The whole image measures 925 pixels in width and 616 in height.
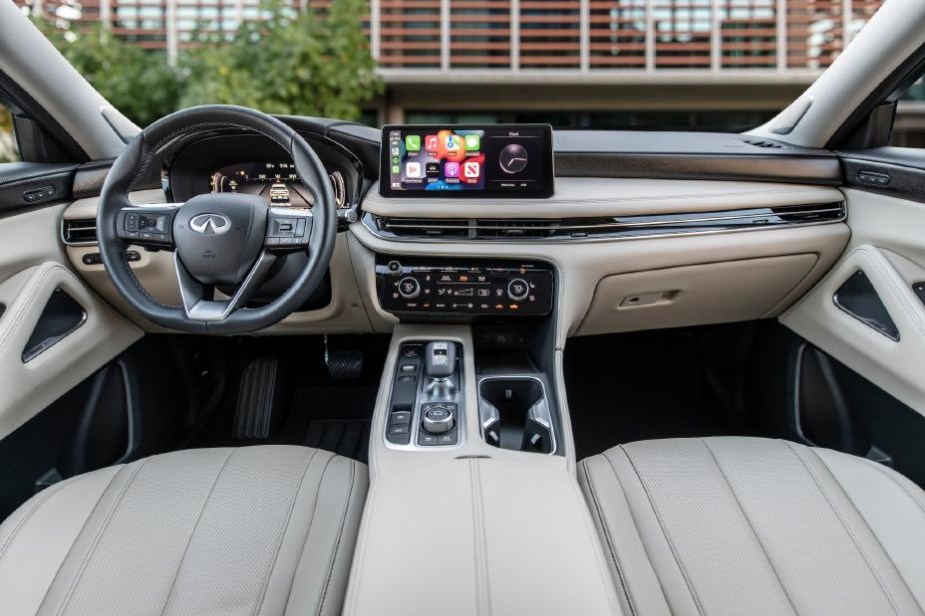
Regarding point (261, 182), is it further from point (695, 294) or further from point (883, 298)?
point (883, 298)

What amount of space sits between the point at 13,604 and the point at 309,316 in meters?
1.11

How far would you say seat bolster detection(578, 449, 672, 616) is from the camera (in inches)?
40.0

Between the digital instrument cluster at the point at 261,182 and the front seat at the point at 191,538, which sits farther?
the digital instrument cluster at the point at 261,182

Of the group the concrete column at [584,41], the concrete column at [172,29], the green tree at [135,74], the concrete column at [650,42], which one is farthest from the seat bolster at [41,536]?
the concrete column at [650,42]

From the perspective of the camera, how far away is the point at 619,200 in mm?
1763

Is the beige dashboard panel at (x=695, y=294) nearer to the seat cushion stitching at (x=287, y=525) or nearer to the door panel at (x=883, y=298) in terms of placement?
the door panel at (x=883, y=298)

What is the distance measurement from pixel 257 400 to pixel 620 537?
4.88 ft

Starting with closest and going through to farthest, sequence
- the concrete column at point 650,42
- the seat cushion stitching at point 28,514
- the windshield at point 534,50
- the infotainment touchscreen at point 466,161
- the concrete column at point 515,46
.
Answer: the seat cushion stitching at point 28,514 < the infotainment touchscreen at point 466,161 < the windshield at point 534,50 < the concrete column at point 515,46 < the concrete column at point 650,42

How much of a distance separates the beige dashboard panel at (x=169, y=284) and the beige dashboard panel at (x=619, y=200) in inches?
9.8

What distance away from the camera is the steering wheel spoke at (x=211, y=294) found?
55.0 inches

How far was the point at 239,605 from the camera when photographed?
1.00m

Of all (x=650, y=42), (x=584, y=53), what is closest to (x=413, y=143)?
(x=584, y=53)

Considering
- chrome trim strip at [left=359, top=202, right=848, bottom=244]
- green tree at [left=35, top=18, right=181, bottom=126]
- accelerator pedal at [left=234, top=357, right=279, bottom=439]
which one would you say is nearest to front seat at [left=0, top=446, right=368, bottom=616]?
chrome trim strip at [left=359, top=202, right=848, bottom=244]

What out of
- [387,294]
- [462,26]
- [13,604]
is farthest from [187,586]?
[462,26]
